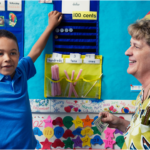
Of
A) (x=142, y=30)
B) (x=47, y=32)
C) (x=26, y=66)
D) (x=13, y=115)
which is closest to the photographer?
(x=142, y=30)

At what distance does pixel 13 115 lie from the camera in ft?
2.44

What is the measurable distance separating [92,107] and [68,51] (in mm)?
432

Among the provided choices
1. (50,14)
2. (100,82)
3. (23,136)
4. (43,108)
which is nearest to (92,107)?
(100,82)

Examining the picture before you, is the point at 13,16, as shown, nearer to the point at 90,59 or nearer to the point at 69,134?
the point at 90,59

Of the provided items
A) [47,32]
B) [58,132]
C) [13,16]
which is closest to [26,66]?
[47,32]

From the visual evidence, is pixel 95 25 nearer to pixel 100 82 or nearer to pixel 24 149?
pixel 100 82

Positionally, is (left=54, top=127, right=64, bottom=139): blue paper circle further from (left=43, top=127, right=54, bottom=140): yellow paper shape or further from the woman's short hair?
the woman's short hair

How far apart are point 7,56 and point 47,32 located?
0.36 m

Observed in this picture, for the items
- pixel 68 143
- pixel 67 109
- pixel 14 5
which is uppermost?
pixel 14 5

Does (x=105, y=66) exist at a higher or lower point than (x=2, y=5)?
lower

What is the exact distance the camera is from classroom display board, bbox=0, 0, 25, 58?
101cm

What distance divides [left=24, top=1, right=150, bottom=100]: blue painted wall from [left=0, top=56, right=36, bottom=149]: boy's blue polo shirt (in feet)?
0.87

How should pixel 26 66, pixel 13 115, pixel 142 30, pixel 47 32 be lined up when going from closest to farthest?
pixel 142 30 → pixel 13 115 → pixel 26 66 → pixel 47 32

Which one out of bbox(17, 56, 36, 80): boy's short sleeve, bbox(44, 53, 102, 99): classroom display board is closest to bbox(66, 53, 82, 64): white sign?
bbox(44, 53, 102, 99): classroom display board
